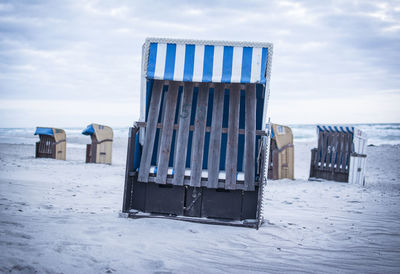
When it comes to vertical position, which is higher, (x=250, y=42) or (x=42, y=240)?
(x=250, y=42)

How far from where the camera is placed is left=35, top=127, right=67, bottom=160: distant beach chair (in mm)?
12391

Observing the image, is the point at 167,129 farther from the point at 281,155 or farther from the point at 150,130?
the point at 281,155

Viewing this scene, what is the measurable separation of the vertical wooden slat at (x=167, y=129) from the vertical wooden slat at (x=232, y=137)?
757 mm

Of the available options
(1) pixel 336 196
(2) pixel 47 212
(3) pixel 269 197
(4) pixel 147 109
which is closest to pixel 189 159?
(4) pixel 147 109

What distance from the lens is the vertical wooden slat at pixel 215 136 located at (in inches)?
157

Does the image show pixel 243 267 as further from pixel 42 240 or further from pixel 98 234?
pixel 42 240

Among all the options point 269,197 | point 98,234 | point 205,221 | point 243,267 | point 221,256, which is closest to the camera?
point 243,267

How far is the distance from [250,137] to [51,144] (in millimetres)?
10843

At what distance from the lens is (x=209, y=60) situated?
4109 mm

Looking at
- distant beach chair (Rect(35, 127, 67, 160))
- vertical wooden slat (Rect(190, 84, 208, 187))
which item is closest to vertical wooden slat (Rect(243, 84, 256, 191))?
vertical wooden slat (Rect(190, 84, 208, 187))

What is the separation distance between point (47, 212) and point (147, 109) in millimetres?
1865

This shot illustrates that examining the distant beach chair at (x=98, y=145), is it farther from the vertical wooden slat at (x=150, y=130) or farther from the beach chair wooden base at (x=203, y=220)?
the beach chair wooden base at (x=203, y=220)

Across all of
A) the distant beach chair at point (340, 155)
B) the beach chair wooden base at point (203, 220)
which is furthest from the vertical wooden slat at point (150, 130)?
the distant beach chair at point (340, 155)

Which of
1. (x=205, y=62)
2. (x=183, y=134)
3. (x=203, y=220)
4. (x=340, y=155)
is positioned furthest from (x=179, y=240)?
(x=340, y=155)
